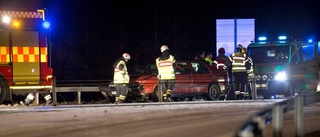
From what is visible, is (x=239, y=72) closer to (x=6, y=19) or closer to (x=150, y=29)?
(x=6, y=19)

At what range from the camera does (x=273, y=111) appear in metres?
6.12

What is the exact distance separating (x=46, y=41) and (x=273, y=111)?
431 inches

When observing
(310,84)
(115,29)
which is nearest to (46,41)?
(310,84)

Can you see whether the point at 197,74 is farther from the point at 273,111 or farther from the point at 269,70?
the point at 273,111

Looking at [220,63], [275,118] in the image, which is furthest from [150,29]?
[275,118]

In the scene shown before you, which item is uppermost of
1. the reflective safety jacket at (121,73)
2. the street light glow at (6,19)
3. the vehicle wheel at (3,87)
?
the street light glow at (6,19)

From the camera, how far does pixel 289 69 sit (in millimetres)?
17969

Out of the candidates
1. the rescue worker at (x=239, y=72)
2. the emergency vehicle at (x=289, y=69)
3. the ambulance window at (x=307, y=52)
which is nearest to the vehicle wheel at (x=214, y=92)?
the rescue worker at (x=239, y=72)

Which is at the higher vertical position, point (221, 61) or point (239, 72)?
point (221, 61)

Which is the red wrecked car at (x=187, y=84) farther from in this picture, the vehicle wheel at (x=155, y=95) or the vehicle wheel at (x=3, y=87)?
the vehicle wheel at (x=3, y=87)

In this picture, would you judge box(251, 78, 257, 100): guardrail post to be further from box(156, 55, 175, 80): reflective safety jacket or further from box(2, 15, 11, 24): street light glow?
box(2, 15, 11, 24): street light glow

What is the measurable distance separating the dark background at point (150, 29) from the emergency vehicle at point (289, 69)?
16254 millimetres

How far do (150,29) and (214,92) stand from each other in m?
26.4

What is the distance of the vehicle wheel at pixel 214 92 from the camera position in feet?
57.7
